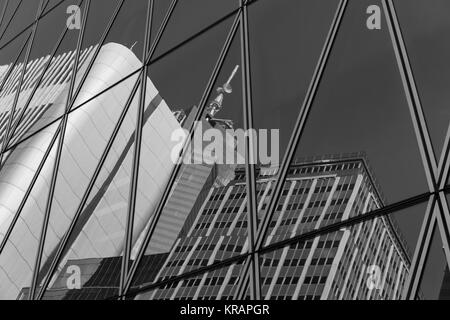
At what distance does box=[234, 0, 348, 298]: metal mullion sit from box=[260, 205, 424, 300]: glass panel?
0.78 metres

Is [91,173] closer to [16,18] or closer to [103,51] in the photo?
[103,51]

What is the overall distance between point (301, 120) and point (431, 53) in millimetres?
2626

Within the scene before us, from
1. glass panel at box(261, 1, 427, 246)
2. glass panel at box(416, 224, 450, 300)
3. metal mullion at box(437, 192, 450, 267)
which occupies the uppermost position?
glass panel at box(261, 1, 427, 246)

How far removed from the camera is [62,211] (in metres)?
18.8

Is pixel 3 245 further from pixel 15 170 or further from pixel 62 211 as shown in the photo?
pixel 15 170

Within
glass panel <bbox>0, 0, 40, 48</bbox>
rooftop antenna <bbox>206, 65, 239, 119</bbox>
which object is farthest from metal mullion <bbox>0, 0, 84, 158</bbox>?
rooftop antenna <bbox>206, 65, 239, 119</bbox>

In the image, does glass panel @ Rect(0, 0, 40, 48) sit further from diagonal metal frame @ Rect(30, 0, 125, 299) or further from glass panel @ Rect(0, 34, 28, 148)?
diagonal metal frame @ Rect(30, 0, 125, 299)

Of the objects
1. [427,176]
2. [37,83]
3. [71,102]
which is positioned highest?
[37,83]

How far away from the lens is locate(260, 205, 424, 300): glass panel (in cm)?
983

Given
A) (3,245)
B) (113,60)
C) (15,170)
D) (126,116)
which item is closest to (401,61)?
(126,116)

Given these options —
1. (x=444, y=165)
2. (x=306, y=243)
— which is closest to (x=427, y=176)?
(x=444, y=165)

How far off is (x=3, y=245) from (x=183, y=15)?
1005cm

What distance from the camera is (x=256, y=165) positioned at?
13.1 meters
